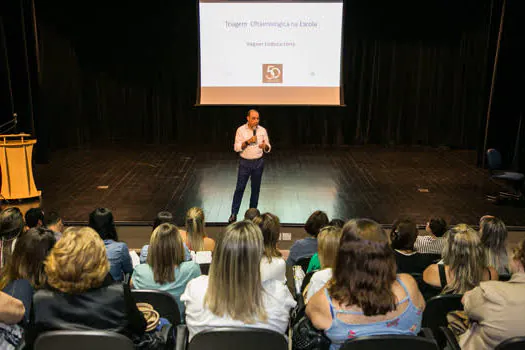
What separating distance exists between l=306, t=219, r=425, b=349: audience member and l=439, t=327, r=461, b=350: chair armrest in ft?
1.19

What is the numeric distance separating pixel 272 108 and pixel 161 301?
30.1 feet

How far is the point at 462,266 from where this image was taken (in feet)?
9.35

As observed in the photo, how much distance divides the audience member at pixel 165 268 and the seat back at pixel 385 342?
3.78ft

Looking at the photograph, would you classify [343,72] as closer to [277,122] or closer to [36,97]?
[277,122]

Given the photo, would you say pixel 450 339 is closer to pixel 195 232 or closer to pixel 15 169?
pixel 195 232

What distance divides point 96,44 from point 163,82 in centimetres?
160

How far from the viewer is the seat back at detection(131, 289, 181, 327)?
2.59m

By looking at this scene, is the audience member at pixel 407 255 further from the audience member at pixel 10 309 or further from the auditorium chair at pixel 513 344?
the audience member at pixel 10 309

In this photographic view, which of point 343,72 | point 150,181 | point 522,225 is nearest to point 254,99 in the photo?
point 343,72

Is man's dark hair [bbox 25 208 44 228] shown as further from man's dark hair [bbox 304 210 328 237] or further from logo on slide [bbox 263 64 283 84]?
logo on slide [bbox 263 64 283 84]

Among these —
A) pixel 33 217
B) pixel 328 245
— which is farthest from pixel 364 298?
pixel 33 217

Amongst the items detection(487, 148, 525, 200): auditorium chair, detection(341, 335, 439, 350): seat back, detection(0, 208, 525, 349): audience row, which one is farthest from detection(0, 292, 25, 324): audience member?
detection(487, 148, 525, 200): auditorium chair

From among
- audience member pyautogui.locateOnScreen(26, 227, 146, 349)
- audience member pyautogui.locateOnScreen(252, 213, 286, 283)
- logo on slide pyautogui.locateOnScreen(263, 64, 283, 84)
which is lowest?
audience member pyautogui.locateOnScreen(252, 213, 286, 283)

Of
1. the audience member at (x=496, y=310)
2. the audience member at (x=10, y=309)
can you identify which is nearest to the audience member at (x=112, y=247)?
the audience member at (x=10, y=309)
